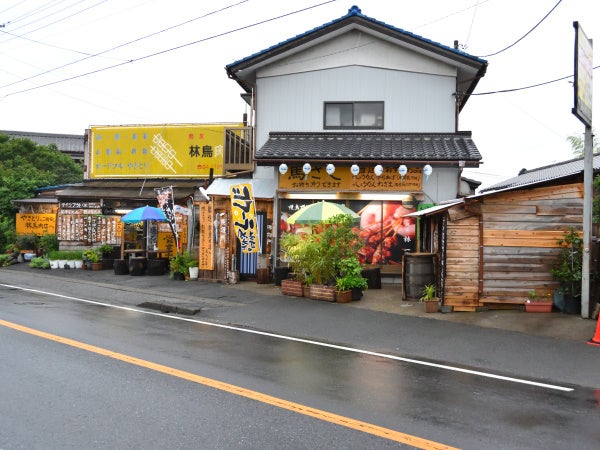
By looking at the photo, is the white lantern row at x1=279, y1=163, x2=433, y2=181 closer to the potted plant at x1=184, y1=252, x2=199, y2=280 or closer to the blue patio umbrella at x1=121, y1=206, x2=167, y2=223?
the potted plant at x1=184, y1=252, x2=199, y2=280

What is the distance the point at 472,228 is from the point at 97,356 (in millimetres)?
8141

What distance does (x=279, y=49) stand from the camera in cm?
1775

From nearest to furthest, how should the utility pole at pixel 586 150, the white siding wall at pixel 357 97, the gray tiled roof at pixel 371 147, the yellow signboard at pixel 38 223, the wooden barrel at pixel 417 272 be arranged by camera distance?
A: the utility pole at pixel 586 150, the wooden barrel at pixel 417 272, the gray tiled roof at pixel 371 147, the white siding wall at pixel 357 97, the yellow signboard at pixel 38 223

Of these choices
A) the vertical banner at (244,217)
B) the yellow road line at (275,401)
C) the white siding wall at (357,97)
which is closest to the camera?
the yellow road line at (275,401)

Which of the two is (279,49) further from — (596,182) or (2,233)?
(2,233)

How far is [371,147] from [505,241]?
620 centimetres

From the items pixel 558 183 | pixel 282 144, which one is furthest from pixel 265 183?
pixel 558 183

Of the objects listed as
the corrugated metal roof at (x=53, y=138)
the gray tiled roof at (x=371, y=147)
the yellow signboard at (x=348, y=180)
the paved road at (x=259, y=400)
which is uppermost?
the corrugated metal roof at (x=53, y=138)

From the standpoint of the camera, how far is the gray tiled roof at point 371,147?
→ 52.2 ft

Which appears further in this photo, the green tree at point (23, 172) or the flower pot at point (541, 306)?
the green tree at point (23, 172)

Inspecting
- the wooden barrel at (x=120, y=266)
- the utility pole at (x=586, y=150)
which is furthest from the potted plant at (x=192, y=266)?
the utility pole at (x=586, y=150)

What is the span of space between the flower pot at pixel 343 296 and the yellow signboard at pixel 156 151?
43.0 ft

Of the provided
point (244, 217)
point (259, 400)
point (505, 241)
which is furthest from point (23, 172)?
point (259, 400)

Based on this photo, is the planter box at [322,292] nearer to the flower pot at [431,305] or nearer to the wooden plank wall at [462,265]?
the flower pot at [431,305]
